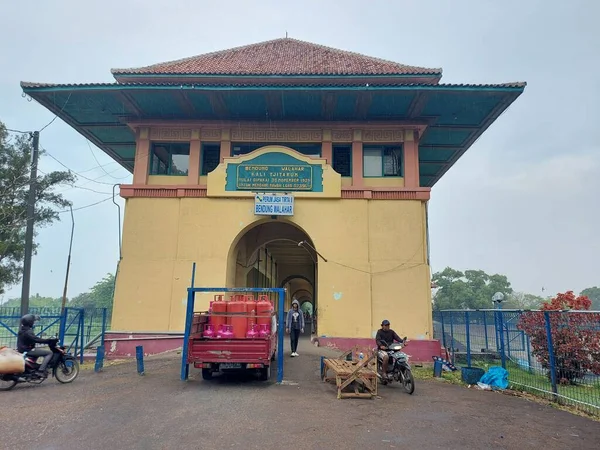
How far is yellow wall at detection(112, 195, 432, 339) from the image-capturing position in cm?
1352

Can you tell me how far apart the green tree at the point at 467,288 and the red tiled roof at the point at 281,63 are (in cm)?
3765

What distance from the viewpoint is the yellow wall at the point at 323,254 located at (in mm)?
13523

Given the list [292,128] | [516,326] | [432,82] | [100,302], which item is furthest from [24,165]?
[100,302]

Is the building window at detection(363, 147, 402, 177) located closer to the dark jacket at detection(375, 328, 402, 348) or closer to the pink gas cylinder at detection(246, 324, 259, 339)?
the dark jacket at detection(375, 328, 402, 348)

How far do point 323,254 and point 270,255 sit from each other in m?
11.3

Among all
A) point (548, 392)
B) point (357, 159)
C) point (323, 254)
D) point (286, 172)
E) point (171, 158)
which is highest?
point (171, 158)

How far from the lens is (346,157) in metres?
15.1

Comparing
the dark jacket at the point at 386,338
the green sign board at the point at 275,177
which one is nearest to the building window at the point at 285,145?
the green sign board at the point at 275,177

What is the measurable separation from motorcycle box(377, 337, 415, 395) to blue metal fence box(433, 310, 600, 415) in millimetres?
2487

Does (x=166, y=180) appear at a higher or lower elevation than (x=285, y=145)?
lower

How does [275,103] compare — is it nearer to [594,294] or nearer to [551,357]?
[551,357]

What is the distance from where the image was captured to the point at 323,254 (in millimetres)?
13984

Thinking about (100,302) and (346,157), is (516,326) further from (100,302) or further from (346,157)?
(100,302)

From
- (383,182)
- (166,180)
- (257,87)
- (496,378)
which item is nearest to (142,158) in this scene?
(166,180)
